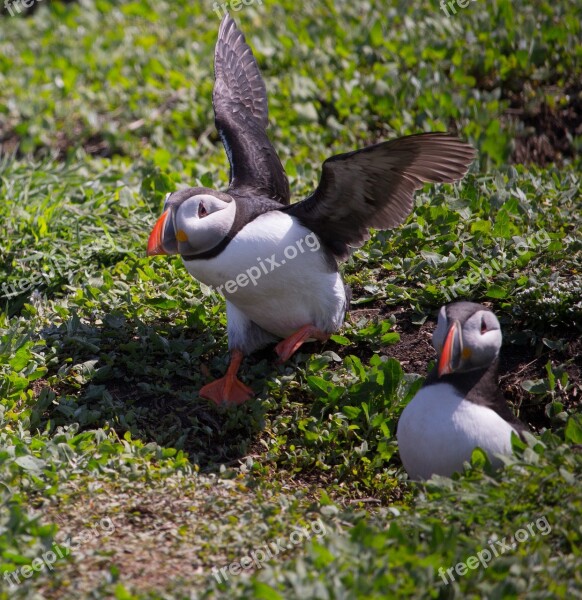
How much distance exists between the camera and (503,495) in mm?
3451

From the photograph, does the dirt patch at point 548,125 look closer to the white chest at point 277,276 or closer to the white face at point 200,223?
the white chest at point 277,276

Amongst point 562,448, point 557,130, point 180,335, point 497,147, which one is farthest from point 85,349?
point 557,130

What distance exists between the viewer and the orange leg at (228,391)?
4766mm

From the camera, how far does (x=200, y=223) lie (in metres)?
4.52

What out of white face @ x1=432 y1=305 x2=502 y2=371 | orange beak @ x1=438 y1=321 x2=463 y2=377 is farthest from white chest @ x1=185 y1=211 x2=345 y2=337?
orange beak @ x1=438 y1=321 x2=463 y2=377

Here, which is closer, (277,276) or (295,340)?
(277,276)

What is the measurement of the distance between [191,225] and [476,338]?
154cm

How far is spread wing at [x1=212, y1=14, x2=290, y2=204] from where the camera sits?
5.52 meters

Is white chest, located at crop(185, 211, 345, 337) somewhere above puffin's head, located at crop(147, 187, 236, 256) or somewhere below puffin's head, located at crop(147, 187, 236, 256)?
below

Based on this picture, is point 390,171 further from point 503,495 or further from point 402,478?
point 503,495

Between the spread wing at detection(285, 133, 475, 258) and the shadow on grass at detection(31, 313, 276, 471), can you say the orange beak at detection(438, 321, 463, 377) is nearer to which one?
the spread wing at detection(285, 133, 475, 258)

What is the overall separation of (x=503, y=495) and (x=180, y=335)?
242 cm

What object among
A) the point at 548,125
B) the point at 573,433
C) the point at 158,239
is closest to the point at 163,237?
the point at 158,239

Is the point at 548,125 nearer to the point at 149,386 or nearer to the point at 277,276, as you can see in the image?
the point at 277,276
